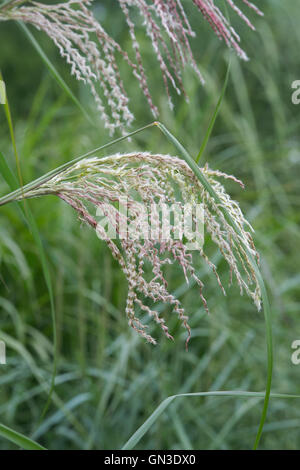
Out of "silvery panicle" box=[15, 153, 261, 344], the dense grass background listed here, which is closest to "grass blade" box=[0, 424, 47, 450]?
"silvery panicle" box=[15, 153, 261, 344]

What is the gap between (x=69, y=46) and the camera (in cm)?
62

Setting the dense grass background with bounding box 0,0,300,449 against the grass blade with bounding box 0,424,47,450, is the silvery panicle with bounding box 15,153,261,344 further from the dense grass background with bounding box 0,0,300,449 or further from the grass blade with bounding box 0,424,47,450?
the dense grass background with bounding box 0,0,300,449

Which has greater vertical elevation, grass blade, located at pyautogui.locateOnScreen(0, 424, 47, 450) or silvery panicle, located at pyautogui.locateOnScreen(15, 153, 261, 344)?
silvery panicle, located at pyautogui.locateOnScreen(15, 153, 261, 344)

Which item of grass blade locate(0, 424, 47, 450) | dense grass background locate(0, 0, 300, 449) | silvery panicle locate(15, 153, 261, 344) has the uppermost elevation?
silvery panicle locate(15, 153, 261, 344)

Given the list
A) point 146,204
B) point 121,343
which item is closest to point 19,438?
point 146,204

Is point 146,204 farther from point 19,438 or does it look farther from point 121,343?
point 121,343

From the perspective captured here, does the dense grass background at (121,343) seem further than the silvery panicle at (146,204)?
Yes

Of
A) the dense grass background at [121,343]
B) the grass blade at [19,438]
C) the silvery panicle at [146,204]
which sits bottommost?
the dense grass background at [121,343]

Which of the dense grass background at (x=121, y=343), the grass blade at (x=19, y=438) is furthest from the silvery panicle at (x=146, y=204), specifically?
the dense grass background at (x=121, y=343)

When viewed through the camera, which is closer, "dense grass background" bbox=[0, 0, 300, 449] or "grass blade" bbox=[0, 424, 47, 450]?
"grass blade" bbox=[0, 424, 47, 450]

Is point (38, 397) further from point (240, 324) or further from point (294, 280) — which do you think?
point (294, 280)

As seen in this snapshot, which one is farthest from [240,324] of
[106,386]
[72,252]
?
[72,252]

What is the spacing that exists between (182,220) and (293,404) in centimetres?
125

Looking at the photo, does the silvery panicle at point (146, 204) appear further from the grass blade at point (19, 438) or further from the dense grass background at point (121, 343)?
the dense grass background at point (121, 343)
